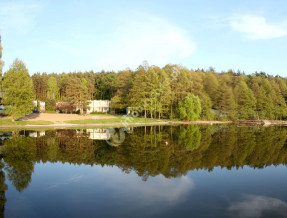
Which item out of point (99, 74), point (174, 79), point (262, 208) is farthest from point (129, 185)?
point (99, 74)

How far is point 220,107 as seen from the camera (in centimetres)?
6512

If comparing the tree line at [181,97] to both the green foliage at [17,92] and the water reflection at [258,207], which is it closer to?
the green foliage at [17,92]

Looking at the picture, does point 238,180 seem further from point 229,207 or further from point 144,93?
point 144,93

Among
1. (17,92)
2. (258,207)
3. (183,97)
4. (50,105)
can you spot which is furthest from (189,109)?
(258,207)

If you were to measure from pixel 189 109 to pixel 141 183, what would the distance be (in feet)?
147

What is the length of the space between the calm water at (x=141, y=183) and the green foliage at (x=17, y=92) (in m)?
21.7

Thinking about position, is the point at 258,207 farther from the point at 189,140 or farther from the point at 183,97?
the point at 183,97

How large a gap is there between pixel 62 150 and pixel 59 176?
6705 millimetres

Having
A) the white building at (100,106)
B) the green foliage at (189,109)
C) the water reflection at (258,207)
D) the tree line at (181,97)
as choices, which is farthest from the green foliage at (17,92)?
the white building at (100,106)

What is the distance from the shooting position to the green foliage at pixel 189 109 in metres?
54.1

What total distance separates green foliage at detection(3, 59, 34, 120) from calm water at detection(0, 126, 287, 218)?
21.7 m

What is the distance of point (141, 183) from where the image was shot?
10.8 m

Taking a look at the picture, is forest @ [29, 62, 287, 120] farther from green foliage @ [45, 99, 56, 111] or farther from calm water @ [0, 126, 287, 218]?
calm water @ [0, 126, 287, 218]

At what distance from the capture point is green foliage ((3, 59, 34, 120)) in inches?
1455
